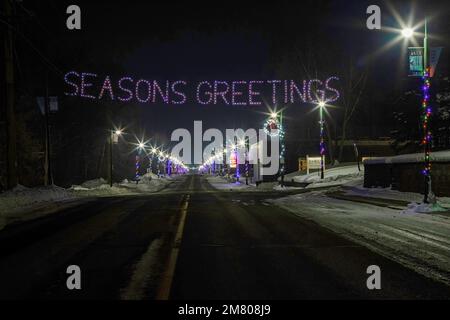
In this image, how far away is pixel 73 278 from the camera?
26.6 feet

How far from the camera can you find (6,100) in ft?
89.9

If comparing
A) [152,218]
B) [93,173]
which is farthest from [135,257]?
[93,173]

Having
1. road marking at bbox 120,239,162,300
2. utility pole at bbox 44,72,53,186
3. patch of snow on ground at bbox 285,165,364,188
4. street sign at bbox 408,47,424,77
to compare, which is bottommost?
patch of snow on ground at bbox 285,165,364,188

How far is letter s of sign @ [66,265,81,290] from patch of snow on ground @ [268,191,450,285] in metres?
5.61

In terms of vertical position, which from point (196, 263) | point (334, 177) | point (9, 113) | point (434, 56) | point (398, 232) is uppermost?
point (434, 56)

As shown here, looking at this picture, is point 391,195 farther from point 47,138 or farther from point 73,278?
point 73,278

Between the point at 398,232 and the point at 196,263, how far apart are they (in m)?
6.81

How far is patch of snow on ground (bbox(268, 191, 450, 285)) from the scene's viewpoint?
31.6 ft

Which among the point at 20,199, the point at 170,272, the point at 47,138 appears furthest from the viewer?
the point at 47,138

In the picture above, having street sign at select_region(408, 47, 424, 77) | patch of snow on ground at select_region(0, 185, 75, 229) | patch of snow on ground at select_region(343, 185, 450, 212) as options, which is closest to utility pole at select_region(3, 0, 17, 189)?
patch of snow on ground at select_region(0, 185, 75, 229)

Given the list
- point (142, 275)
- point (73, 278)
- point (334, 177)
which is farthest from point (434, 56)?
point (334, 177)

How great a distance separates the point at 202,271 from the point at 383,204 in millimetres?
16344

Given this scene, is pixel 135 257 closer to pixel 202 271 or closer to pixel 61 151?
pixel 202 271

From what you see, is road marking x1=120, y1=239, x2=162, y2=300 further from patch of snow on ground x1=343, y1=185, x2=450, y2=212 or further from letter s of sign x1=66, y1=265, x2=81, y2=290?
patch of snow on ground x1=343, y1=185, x2=450, y2=212
